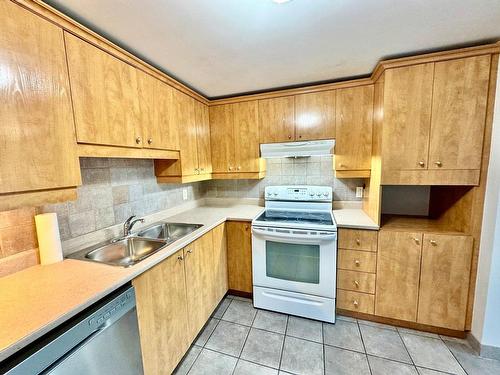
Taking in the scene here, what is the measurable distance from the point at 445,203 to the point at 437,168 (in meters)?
0.58

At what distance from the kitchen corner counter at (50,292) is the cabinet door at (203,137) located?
1.19 m

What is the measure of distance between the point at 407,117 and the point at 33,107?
7.70 ft

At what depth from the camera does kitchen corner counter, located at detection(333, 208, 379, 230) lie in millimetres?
1877

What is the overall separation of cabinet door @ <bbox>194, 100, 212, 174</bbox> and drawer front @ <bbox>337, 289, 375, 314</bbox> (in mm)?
1902

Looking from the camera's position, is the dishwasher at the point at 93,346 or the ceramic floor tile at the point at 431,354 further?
the ceramic floor tile at the point at 431,354

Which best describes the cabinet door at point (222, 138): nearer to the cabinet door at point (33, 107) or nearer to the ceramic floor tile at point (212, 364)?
the cabinet door at point (33, 107)

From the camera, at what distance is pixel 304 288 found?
6.55ft

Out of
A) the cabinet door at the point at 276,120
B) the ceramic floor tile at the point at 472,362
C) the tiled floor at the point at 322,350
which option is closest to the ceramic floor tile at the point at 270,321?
the tiled floor at the point at 322,350

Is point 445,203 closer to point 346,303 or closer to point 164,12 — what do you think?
point 346,303

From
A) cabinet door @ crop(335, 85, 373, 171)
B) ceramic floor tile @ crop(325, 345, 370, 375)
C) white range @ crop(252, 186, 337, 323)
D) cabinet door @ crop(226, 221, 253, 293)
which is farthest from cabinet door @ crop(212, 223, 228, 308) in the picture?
cabinet door @ crop(335, 85, 373, 171)

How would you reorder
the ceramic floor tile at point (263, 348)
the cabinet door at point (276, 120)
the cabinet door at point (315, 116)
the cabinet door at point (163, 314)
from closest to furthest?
the cabinet door at point (163, 314), the ceramic floor tile at point (263, 348), the cabinet door at point (315, 116), the cabinet door at point (276, 120)

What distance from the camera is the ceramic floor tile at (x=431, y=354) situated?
4.93 ft

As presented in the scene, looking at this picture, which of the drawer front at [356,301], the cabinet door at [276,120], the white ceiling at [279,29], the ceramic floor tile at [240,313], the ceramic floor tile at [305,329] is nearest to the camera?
the white ceiling at [279,29]

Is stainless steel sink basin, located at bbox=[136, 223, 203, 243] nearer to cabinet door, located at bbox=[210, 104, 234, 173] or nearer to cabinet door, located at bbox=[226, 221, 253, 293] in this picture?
cabinet door, located at bbox=[226, 221, 253, 293]
